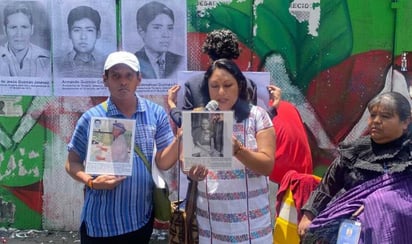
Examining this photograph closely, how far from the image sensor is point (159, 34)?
484 centimetres

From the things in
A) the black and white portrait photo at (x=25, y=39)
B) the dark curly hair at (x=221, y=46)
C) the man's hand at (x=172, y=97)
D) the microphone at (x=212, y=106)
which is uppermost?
the black and white portrait photo at (x=25, y=39)

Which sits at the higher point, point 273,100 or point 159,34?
point 159,34

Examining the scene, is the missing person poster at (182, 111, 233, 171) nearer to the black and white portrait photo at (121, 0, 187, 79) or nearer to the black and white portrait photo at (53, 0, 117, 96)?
the black and white portrait photo at (121, 0, 187, 79)

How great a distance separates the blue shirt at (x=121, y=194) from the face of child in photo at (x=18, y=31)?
2.43m

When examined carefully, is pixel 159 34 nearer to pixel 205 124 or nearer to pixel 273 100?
pixel 273 100

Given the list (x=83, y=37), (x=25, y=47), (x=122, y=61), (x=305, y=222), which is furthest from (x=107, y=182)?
(x=25, y=47)

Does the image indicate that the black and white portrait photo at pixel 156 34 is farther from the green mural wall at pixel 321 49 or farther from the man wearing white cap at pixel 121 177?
the man wearing white cap at pixel 121 177

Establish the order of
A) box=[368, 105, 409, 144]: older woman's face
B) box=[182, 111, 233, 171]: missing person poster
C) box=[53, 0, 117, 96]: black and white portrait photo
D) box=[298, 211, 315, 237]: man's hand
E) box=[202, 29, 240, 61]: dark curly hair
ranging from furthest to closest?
box=[53, 0, 117, 96]: black and white portrait photo → box=[202, 29, 240, 61]: dark curly hair → box=[298, 211, 315, 237]: man's hand → box=[368, 105, 409, 144]: older woman's face → box=[182, 111, 233, 171]: missing person poster

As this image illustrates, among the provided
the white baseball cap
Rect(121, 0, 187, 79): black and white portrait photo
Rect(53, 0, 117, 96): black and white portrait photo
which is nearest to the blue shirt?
the white baseball cap

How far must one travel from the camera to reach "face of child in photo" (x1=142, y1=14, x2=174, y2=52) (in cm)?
482

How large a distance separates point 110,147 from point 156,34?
7.49ft

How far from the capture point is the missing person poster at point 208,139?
238cm

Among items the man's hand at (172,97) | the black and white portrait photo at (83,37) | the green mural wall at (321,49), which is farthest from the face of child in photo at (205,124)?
the black and white portrait photo at (83,37)

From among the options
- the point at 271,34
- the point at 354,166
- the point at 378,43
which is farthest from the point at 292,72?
the point at 354,166
